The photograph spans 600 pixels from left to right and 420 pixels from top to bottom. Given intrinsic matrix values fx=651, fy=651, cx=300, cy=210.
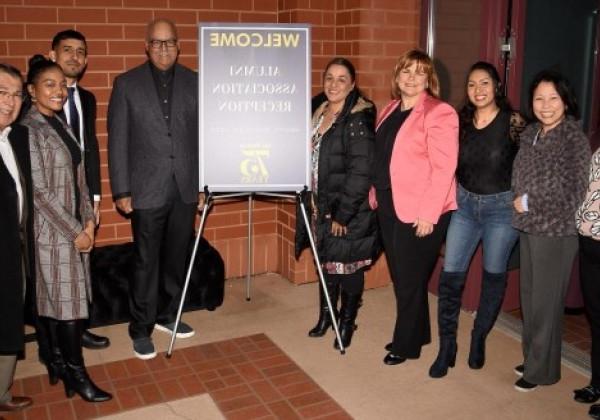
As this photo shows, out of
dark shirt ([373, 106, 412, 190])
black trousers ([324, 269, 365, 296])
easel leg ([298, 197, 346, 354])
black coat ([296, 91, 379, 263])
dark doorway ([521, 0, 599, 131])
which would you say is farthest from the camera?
dark doorway ([521, 0, 599, 131])

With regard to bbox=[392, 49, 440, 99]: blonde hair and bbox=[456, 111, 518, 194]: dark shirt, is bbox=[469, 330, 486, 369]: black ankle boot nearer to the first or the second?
bbox=[456, 111, 518, 194]: dark shirt

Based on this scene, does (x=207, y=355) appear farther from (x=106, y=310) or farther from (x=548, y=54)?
(x=548, y=54)

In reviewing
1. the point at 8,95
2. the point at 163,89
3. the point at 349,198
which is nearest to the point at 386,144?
the point at 349,198

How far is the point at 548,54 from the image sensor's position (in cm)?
441

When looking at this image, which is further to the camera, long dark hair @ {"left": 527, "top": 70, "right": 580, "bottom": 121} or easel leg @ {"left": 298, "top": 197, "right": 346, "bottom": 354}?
easel leg @ {"left": 298, "top": 197, "right": 346, "bottom": 354}

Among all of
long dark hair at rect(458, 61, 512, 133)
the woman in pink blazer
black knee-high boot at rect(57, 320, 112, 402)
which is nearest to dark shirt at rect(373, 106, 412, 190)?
the woman in pink blazer

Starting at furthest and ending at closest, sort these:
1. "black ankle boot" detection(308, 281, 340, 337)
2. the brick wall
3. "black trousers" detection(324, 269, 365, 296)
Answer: the brick wall → "black ankle boot" detection(308, 281, 340, 337) → "black trousers" detection(324, 269, 365, 296)

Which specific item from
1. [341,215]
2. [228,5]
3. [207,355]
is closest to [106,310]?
[207,355]

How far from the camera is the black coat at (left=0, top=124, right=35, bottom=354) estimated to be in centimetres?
273

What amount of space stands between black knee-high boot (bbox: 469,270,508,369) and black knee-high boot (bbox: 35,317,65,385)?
7.17 ft

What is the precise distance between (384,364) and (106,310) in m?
1.75

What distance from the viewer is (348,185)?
359 cm

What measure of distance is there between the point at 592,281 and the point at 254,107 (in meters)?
1.96

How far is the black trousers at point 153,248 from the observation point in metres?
3.74
